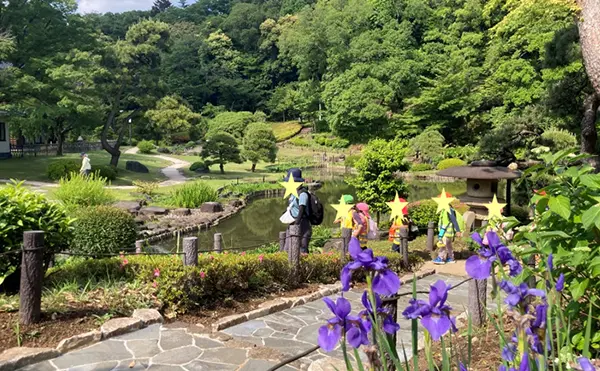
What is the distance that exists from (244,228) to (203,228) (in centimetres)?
129

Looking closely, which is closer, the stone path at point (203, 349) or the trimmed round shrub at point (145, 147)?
the stone path at point (203, 349)

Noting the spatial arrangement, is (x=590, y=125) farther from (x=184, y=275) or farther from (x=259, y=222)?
(x=259, y=222)

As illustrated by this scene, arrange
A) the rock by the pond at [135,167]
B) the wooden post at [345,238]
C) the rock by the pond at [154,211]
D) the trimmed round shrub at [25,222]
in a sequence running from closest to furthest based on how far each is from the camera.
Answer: the trimmed round shrub at [25,222]
the wooden post at [345,238]
the rock by the pond at [154,211]
the rock by the pond at [135,167]

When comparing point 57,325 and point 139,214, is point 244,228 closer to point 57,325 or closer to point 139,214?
point 139,214

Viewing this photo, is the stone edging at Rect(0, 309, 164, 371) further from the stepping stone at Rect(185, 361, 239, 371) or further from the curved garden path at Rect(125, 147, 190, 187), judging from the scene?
the curved garden path at Rect(125, 147, 190, 187)

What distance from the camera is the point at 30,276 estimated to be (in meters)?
3.62

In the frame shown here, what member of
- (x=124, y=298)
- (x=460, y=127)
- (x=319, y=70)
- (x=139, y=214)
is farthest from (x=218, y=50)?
(x=124, y=298)

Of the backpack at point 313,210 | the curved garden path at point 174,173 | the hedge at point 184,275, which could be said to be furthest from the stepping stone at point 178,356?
the curved garden path at point 174,173

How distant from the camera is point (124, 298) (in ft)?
14.3

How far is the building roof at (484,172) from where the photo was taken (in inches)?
422

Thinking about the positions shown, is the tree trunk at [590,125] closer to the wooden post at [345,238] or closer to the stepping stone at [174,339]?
the wooden post at [345,238]

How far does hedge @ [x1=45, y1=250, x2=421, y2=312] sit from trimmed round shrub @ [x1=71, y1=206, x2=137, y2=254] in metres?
3.54

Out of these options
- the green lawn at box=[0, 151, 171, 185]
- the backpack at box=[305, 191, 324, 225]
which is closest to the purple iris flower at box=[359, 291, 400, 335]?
the backpack at box=[305, 191, 324, 225]

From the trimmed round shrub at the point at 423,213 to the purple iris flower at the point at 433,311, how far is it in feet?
36.0
